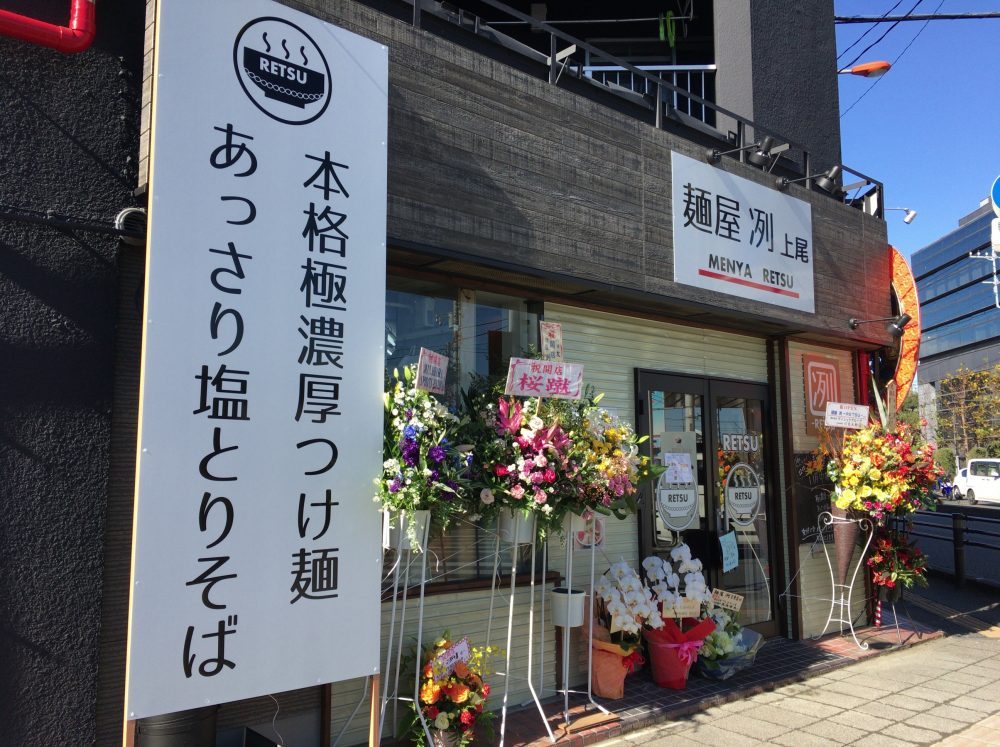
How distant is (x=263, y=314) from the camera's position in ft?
12.4

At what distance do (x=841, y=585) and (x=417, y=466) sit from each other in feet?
19.0

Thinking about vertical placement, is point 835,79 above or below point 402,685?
above

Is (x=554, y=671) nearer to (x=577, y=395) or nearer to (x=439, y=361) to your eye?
(x=577, y=395)

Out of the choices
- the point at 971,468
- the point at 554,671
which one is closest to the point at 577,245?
the point at 554,671

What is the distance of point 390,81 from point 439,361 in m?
1.79

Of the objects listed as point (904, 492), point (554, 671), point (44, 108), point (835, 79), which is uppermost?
point (835, 79)

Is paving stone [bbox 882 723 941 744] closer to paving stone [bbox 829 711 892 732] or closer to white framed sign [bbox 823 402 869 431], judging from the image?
paving stone [bbox 829 711 892 732]

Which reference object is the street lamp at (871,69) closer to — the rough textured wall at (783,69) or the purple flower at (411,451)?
the rough textured wall at (783,69)

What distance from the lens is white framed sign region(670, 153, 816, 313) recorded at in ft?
22.4

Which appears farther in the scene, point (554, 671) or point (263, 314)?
point (554, 671)

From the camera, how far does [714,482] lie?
743 centimetres

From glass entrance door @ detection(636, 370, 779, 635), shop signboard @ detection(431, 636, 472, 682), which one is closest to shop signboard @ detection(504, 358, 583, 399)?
shop signboard @ detection(431, 636, 472, 682)

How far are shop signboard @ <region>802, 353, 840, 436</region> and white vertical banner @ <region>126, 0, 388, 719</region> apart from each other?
599 centimetres

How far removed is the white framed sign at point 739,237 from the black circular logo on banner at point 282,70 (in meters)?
3.57
